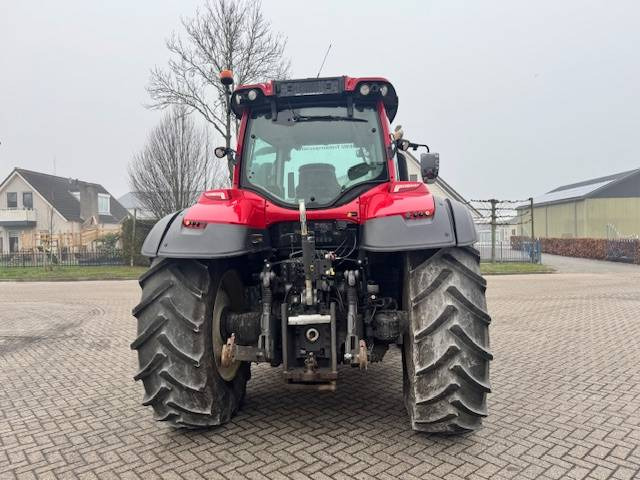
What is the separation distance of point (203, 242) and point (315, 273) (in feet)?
2.54

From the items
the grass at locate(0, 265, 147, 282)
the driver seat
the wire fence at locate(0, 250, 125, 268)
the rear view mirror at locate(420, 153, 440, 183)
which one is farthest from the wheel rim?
the wire fence at locate(0, 250, 125, 268)

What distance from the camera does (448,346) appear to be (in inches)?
124

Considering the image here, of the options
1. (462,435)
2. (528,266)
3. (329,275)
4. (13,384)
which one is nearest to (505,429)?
(462,435)

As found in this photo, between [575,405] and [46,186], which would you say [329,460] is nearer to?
[575,405]

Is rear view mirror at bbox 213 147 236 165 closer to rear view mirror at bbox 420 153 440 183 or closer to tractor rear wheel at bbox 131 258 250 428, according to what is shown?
tractor rear wheel at bbox 131 258 250 428

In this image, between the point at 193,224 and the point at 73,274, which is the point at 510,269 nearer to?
the point at 73,274

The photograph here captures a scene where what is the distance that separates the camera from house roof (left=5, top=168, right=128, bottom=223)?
4153cm

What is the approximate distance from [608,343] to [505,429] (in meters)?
4.03

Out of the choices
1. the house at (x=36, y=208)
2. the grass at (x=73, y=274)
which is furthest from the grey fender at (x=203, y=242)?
the house at (x=36, y=208)

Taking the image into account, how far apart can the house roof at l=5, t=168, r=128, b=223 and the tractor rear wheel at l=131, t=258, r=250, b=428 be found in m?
40.9

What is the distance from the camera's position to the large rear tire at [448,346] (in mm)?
3162

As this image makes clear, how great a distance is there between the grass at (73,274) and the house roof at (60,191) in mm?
18923

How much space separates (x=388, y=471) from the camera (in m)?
3.01

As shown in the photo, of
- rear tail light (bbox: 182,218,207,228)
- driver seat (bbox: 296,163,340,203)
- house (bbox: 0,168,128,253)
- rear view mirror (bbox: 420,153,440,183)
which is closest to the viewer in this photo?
rear tail light (bbox: 182,218,207,228)
